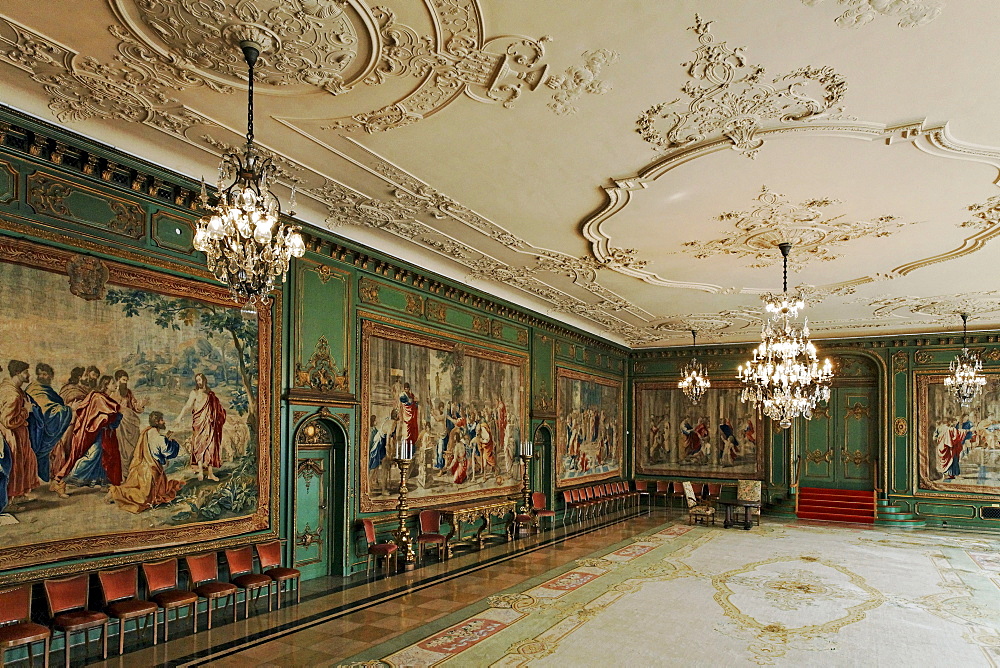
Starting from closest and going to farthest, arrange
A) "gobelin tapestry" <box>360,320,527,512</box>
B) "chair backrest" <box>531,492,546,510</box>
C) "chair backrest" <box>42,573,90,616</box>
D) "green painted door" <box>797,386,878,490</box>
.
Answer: "chair backrest" <box>42,573,90,616</box>
"gobelin tapestry" <box>360,320,527,512</box>
"chair backrest" <box>531,492,546,510</box>
"green painted door" <box>797,386,878,490</box>

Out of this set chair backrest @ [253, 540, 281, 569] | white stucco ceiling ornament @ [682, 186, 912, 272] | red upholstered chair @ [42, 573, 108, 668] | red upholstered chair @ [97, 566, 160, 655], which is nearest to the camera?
red upholstered chair @ [42, 573, 108, 668]

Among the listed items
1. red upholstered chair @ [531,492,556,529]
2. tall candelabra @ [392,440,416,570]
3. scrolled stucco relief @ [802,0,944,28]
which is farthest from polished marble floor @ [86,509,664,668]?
scrolled stucco relief @ [802,0,944,28]

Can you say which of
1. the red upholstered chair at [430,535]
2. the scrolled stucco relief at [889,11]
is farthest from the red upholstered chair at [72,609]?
the scrolled stucco relief at [889,11]

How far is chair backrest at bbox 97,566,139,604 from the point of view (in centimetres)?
653

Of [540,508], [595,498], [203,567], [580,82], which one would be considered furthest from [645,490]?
[580,82]

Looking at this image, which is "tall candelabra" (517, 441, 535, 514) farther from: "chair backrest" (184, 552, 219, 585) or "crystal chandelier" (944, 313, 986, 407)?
"crystal chandelier" (944, 313, 986, 407)

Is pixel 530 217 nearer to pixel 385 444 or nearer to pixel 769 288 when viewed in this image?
pixel 385 444

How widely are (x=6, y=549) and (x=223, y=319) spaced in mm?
3261

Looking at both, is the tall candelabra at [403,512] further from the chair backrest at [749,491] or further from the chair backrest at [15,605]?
the chair backrest at [749,491]

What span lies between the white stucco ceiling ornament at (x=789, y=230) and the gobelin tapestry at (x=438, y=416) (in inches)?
192

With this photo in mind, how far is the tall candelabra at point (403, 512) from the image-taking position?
10398 millimetres

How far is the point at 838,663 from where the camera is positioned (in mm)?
6773

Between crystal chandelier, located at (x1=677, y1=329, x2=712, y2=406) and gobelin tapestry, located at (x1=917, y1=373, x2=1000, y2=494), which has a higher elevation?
crystal chandelier, located at (x1=677, y1=329, x2=712, y2=406)

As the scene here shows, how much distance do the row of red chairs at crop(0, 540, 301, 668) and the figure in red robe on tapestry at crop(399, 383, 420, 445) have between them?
3.38 meters
